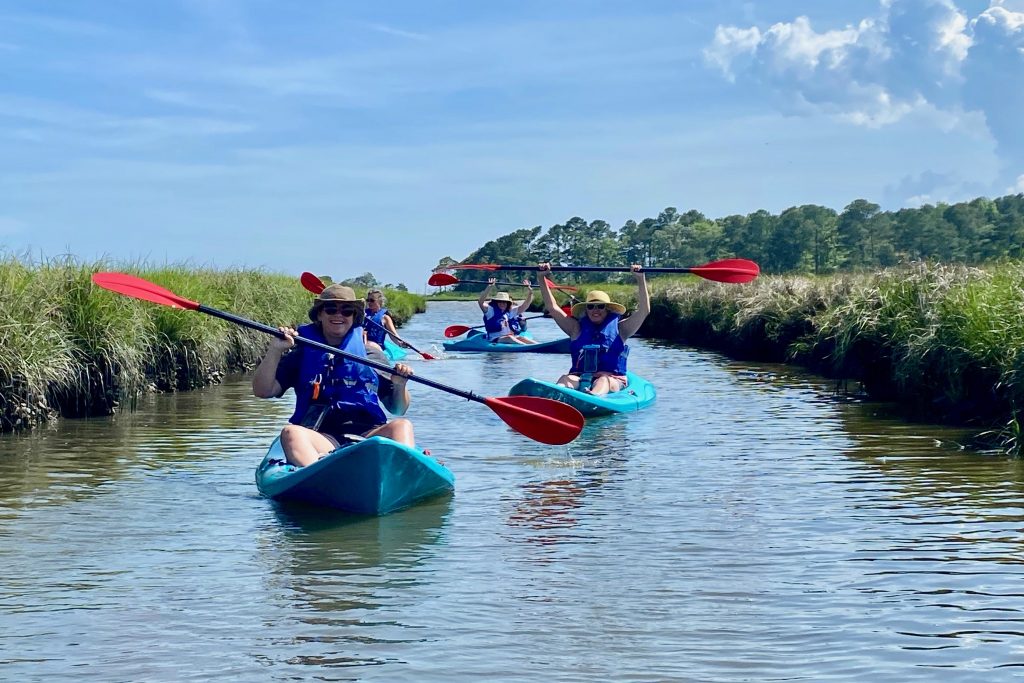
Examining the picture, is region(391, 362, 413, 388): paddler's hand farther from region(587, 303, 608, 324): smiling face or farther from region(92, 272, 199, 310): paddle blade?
region(587, 303, 608, 324): smiling face

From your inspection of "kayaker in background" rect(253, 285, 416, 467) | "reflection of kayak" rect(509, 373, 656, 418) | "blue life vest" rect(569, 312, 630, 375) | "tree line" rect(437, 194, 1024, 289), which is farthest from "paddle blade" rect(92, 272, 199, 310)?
"tree line" rect(437, 194, 1024, 289)

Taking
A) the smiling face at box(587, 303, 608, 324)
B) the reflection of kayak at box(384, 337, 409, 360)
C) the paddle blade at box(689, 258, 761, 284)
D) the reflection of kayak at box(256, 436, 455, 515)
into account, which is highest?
the paddle blade at box(689, 258, 761, 284)

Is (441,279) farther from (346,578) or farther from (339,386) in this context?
(346,578)

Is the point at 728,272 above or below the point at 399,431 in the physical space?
above

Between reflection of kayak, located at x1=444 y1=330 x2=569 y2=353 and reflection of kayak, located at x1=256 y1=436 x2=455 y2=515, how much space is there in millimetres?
16196

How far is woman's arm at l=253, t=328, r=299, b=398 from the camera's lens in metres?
7.91

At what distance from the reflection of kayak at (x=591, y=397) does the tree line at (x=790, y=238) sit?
3845cm

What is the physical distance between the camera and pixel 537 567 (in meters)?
6.36

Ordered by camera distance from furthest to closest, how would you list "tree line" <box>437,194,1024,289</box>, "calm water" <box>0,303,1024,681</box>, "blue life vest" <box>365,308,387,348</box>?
1. "tree line" <box>437,194,1024,289</box>
2. "blue life vest" <box>365,308,387,348</box>
3. "calm water" <box>0,303,1024,681</box>

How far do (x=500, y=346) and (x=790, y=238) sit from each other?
6660 centimetres

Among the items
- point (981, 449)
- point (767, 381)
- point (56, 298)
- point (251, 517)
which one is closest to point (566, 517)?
point (251, 517)

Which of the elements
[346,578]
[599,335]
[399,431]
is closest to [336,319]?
[399,431]

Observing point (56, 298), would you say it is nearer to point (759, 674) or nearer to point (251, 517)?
point (251, 517)

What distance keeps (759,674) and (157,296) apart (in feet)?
18.7
